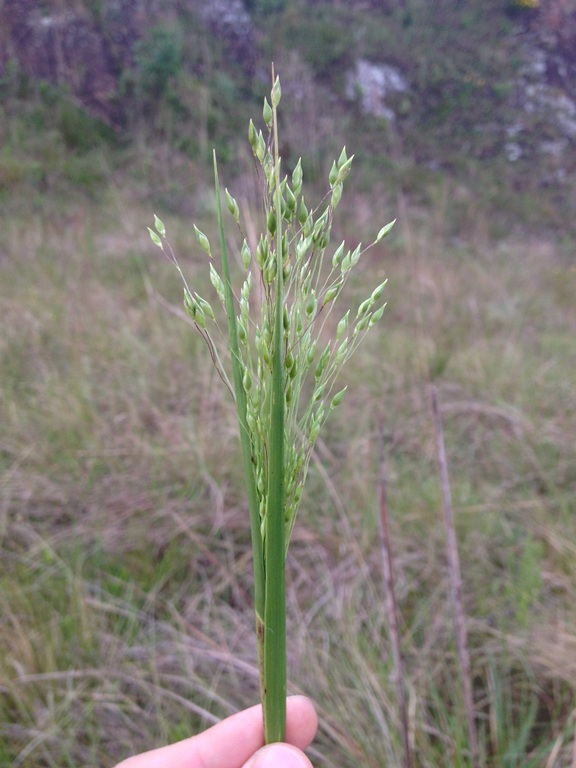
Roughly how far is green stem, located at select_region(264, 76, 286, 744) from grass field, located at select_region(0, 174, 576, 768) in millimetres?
760

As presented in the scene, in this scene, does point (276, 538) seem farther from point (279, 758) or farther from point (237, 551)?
point (237, 551)

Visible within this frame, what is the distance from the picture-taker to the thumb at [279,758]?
2.08 ft

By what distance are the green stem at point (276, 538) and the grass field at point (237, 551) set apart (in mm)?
760

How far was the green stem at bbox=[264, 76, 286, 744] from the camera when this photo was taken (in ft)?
1.40

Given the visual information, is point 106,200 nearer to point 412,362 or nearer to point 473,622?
point 412,362

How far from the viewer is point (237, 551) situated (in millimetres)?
2049

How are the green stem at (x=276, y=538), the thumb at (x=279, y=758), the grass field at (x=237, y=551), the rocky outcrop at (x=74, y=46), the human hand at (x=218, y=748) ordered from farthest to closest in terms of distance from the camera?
the rocky outcrop at (x=74, y=46)
the grass field at (x=237, y=551)
the human hand at (x=218, y=748)
the thumb at (x=279, y=758)
the green stem at (x=276, y=538)

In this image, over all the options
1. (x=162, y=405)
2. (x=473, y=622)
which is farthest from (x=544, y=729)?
(x=162, y=405)

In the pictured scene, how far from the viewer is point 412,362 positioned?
3367 millimetres

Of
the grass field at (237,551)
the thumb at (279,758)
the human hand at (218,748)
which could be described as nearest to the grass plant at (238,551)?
the grass field at (237,551)

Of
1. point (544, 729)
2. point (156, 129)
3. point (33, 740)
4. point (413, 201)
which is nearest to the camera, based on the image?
point (33, 740)

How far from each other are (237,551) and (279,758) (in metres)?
1.43

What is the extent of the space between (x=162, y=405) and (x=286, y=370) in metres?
2.38

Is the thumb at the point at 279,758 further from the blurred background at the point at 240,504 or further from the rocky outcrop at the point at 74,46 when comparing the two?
the rocky outcrop at the point at 74,46
